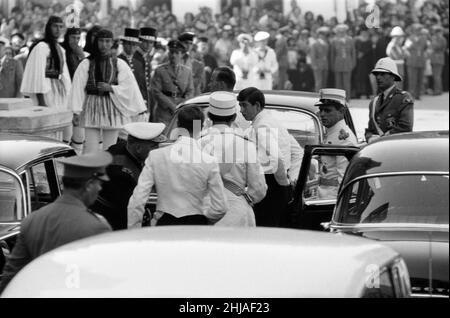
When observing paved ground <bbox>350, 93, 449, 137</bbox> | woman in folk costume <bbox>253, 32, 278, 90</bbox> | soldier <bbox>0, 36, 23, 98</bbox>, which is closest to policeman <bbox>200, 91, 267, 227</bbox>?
soldier <bbox>0, 36, 23, 98</bbox>

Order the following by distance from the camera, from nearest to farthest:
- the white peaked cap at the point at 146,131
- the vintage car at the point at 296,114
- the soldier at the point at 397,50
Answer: the white peaked cap at the point at 146,131 < the vintage car at the point at 296,114 < the soldier at the point at 397,50

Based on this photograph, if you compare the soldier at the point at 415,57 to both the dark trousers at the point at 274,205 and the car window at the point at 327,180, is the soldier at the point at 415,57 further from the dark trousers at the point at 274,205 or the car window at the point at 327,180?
the dark trousers at the point at 274,205

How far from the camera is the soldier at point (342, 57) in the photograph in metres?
32.1

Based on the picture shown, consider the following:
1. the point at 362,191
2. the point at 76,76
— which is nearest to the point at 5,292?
the point at 362,191

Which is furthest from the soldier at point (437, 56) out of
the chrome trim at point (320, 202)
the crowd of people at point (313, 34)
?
the chrome trim at point (320, 202)

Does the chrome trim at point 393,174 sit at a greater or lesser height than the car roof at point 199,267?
lesser

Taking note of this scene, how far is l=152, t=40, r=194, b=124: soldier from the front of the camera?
55.4 ft

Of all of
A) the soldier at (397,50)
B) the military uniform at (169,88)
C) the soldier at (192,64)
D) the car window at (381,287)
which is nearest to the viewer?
the car window at (381,287)

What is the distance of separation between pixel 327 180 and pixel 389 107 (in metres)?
2.20

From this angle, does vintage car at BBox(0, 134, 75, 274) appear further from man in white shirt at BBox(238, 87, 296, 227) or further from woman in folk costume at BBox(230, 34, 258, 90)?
woman in folk costume at BBox(230, 34, 258, 90)

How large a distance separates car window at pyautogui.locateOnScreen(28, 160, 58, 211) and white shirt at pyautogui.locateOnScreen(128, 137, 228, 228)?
133 cm

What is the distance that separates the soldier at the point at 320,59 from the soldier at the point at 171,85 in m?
15.3

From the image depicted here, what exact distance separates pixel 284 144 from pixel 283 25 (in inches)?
1030
